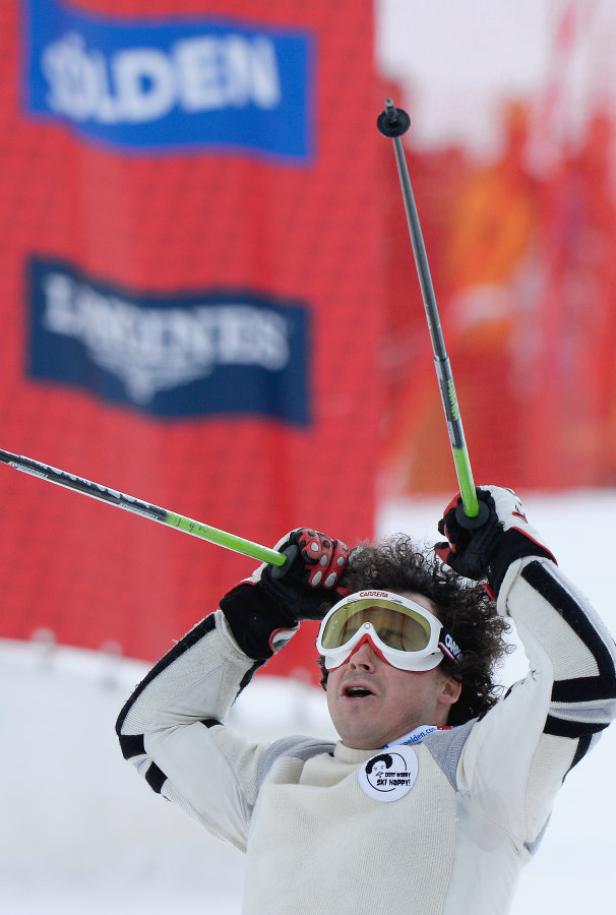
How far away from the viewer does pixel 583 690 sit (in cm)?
159

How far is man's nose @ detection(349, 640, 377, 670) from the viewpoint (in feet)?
5.94

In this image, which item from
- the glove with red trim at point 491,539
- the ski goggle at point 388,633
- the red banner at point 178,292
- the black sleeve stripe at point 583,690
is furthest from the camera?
the red banner at point 178,292

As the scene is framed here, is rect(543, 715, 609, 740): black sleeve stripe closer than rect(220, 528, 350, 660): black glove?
Yes

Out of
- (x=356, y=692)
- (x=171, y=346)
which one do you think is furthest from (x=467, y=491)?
(x=171, y=346)

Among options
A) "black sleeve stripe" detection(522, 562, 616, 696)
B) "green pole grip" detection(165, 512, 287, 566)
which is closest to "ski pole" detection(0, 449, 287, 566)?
"green pole grip" detection(165, 512, 287, 566)

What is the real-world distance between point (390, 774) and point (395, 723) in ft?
0.39

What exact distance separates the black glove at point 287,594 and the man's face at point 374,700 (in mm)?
178

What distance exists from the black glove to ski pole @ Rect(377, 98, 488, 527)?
0.27 meters

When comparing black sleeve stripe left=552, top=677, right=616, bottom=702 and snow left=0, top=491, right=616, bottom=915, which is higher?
black sleeve stripe left=552, top=677, right=616, bottom=702

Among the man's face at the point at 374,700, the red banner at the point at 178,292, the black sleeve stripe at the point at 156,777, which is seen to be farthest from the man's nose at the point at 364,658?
the red banner at the point at 178,292

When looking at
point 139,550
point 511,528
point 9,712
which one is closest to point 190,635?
point 511,528

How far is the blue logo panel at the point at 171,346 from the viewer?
3.89 meters

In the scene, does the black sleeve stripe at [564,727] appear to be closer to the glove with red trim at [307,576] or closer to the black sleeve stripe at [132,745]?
the glove with red trim at [307,576]

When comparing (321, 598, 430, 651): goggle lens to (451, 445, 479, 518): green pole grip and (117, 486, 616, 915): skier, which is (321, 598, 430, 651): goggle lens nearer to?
(117, 486, 616, 915): skier
